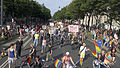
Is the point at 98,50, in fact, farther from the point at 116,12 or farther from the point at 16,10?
the point at 16,10

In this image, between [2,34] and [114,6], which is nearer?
[2,34]

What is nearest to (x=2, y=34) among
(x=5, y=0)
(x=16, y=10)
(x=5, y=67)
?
(x=5, y=67)

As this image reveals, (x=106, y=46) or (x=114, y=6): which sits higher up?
(x=114, y=6)

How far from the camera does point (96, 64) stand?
29.6 feet

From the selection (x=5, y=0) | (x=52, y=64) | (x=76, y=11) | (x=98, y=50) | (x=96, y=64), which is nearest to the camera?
(x=96, y=64)

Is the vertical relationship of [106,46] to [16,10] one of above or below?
below

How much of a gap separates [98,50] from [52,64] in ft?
12.0

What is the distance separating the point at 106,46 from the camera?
63.0 ft

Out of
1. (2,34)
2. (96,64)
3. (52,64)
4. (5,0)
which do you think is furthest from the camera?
(5,0)

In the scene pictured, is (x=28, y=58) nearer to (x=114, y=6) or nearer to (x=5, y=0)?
(x=114, y=6)

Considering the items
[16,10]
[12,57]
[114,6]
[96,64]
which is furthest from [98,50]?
[16,10]

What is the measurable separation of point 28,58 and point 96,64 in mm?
4072

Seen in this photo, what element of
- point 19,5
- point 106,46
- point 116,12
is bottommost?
point 106,46

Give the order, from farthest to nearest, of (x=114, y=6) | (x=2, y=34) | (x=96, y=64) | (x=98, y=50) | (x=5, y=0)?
(x=5, y=0) → (x=114, y=6) → (x=2, y=34) → (x=98, y=50) → (x=96, y=64)
